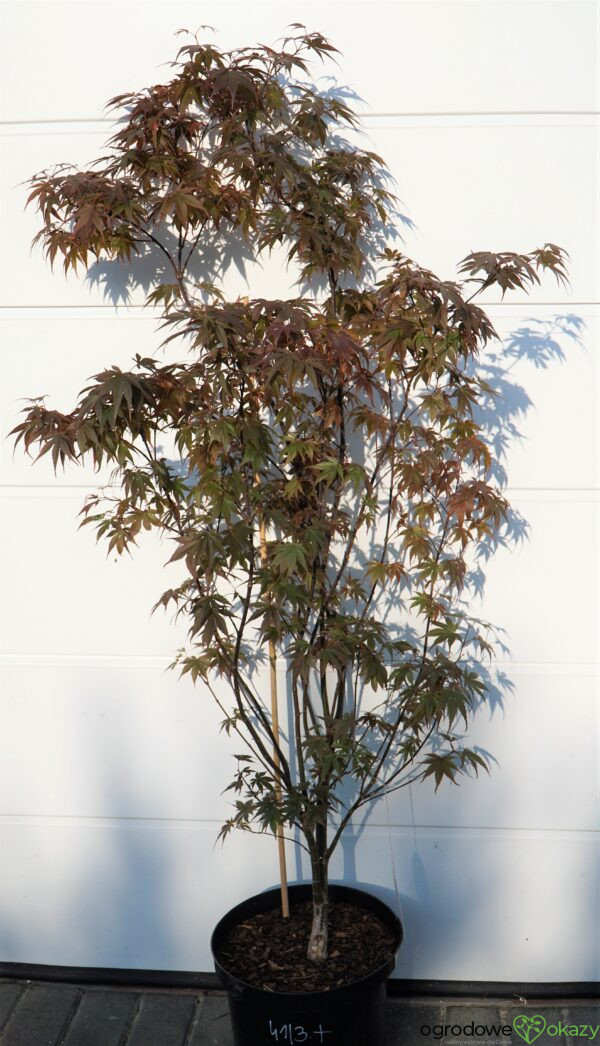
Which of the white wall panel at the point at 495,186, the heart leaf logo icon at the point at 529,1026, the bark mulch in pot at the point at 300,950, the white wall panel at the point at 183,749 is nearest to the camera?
the bark mulch in pot at the point at 300,950

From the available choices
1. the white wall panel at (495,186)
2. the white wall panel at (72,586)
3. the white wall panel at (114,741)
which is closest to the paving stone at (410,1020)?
the white wall panel at (114,741)

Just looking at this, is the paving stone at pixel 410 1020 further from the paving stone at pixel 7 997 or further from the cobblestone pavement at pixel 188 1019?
the paving stone at pixel 7 997

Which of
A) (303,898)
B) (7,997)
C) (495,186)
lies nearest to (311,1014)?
(303,898)

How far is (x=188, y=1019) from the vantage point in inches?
104

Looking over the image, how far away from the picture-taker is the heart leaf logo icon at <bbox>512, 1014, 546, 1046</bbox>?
2.53 meters

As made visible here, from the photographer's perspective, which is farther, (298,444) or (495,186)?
(495,186)

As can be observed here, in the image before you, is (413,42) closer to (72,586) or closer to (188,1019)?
(72,586)

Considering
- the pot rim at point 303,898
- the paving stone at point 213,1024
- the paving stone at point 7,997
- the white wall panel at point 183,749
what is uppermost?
the white wall panel at point 183,749

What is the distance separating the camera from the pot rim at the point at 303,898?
86.6 inches

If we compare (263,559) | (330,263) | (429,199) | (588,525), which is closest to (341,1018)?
(263,559)

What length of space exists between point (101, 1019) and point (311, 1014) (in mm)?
749

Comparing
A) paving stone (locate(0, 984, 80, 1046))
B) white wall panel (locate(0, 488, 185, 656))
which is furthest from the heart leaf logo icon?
white wall panel (locate(0, 488, 185, 656))

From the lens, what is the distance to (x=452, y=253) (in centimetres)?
247

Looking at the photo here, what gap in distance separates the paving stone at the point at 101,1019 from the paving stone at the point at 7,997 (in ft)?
0.62
